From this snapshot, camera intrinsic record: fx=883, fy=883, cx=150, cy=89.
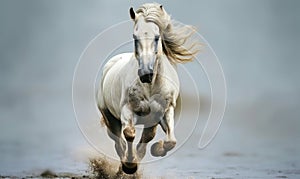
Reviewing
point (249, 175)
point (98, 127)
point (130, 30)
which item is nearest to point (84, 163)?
point (98, 127)

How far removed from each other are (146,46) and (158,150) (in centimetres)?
133

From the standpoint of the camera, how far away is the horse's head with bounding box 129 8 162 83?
9219mm


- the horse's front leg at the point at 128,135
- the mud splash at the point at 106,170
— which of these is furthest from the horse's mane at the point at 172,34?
the mud splash at the point at 106,170

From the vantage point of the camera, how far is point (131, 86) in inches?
384

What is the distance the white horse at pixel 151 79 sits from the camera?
934 centimetres

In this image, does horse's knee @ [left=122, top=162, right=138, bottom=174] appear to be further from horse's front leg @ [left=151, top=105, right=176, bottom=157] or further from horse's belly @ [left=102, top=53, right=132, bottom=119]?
horse's belly @ [left=102, top=53, right=132, bottom=119]

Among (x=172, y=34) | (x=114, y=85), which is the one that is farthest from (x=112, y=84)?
(x=172, y=34)

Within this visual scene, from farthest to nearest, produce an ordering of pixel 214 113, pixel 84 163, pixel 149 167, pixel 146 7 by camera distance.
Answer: pixel 84 163
pixel 149 167
pixel 214 113
pixel 146 7

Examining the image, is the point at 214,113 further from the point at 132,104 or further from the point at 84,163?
the point at 84,163

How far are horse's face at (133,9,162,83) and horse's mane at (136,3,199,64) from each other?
0.40ft

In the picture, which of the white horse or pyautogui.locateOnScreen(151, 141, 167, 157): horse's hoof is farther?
pyautogui.locateOnScreen(151, 141, 167, 157): horse's hoof

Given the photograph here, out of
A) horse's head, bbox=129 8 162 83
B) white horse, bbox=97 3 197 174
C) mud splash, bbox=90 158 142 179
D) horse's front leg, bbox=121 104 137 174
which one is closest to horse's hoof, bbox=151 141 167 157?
white horse, bbox=97 3 197 174

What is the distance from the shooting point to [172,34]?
10.1 meters

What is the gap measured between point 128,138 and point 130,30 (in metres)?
1.24
